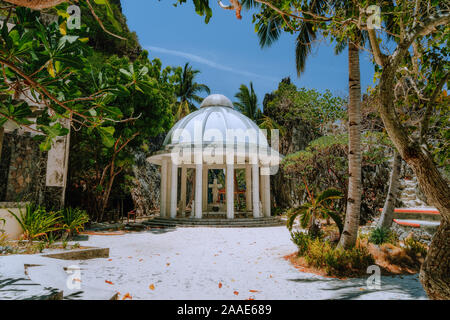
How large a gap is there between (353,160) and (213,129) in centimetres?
998

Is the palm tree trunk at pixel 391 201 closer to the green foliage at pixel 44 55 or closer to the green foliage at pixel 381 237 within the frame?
the green foliage at pixel 381 237

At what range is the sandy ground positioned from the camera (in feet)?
13.6

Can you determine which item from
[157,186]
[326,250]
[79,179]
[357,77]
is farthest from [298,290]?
[157,186]

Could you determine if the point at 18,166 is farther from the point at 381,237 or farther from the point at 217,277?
the point at 381,237

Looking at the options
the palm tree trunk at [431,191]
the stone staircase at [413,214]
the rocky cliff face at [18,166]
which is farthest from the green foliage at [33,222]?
the stone staircase at [413,214]

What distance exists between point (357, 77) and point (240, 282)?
18.2ft

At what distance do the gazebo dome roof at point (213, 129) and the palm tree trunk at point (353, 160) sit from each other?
835 centimetres

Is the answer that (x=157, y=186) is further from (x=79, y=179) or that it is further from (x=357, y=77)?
(x=357, y=77)

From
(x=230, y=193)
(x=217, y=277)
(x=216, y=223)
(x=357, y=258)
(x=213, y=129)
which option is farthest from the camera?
(x=213, y=129)

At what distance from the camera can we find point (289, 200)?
2453 cm

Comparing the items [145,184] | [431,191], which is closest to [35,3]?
[431,191]

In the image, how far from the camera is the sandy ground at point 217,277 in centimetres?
414

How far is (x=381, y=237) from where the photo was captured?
7.07 meters

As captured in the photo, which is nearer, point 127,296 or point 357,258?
point 127,296
